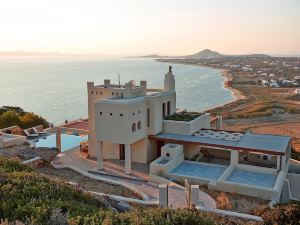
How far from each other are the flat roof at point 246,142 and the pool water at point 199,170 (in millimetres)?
1241

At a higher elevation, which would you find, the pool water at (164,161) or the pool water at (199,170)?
the pool water at (164,161)

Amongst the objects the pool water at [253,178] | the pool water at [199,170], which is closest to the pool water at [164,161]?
the pool water at [199,170]

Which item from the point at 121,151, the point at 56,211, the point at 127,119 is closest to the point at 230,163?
the point at 127,119

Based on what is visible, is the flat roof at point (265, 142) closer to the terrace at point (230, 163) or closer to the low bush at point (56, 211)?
the terrace at point (230, 163)

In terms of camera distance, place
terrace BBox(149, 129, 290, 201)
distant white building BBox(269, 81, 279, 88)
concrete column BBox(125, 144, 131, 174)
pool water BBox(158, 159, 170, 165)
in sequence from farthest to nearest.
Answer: distant white building BBox(269, 81, 279, 88), pool water BBox(158, 159, 170, 165), concrete column BBox(125, 144, 131, 174), terrace BBox(149, 129, 290, 201)

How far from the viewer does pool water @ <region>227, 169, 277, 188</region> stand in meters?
16.8

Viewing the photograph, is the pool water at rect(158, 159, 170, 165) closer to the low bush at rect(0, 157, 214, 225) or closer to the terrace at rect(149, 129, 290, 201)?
the terrace at rect(149, 129, 290, 201)

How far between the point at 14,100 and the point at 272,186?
83.6m

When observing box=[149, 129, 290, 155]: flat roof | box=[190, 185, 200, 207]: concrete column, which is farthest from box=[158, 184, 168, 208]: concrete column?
box=[149, 129, 290, 155]: flat roof

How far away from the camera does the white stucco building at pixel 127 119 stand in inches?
729

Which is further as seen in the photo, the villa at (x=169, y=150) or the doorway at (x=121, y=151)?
the doorway at (x=121, y=151)

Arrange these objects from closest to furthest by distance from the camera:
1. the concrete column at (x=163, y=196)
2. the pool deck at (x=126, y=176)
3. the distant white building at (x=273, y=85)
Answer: the concrete column at (x=163, y=196), the pool deck at (x=126, y=176), the distant white building at (x=273, y=85)

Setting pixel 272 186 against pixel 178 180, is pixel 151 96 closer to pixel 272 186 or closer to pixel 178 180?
pixel 178 180

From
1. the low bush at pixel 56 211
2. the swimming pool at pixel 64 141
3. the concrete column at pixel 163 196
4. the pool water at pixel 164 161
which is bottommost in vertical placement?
the swimming pool at pixel 64 141
